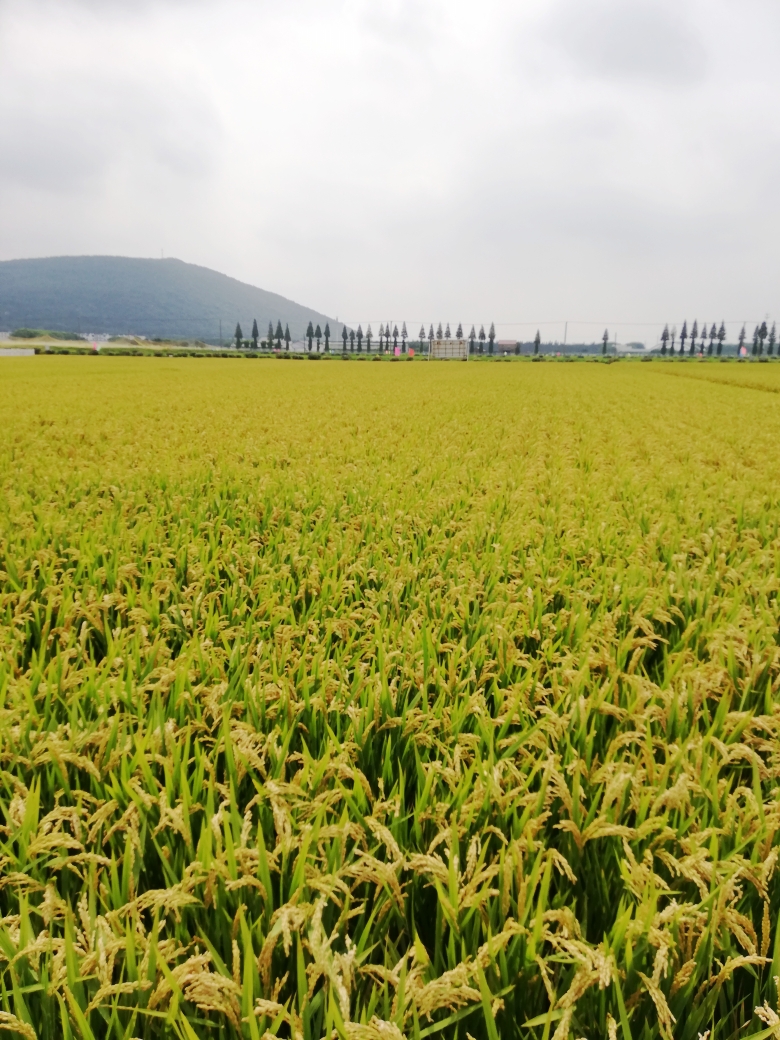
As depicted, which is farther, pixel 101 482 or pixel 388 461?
pixel 388 461

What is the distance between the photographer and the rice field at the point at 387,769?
127 cm

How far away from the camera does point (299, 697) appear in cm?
→ 244

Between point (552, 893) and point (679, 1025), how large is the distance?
0.41 m

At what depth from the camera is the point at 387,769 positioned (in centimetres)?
197

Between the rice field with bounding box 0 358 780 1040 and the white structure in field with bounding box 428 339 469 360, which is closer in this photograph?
the rice field with bounding box 0 358 780 1040

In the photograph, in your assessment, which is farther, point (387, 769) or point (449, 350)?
point (449, 350)

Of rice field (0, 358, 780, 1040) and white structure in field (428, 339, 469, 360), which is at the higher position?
white structure in field (428, 339, 469, 360)

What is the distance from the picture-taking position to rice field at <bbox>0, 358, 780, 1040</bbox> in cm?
127

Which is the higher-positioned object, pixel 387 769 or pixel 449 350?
pixel 449 350

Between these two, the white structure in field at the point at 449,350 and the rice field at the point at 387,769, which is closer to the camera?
the rice field at the point at 387,769

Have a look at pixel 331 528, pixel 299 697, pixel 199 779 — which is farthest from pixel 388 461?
pixel 199 779

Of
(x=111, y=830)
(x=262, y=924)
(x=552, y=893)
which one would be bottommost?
(x=552, y=893)

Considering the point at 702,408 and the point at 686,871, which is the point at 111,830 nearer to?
the point at 686,871

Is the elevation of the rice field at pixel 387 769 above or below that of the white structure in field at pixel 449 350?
below
